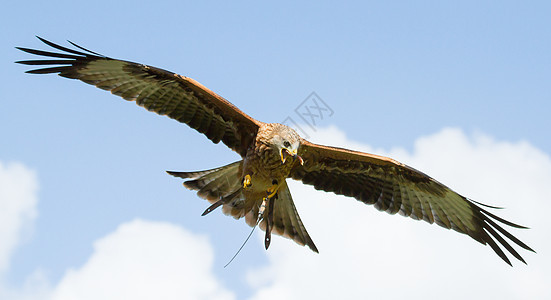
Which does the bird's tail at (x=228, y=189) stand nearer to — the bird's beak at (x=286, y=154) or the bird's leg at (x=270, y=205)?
the bird's leg at (x=270, y=205)

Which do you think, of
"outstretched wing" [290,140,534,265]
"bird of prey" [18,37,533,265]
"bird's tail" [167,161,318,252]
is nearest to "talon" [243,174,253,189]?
"bird of prey" [18,37,533,265]

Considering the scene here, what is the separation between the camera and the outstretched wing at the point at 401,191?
29.1 ft

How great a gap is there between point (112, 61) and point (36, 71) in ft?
2.75

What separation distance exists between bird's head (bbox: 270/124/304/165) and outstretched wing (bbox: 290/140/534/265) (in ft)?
3.02

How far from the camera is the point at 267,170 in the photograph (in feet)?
26.0

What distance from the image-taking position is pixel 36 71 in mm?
7777

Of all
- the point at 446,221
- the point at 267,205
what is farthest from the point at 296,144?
the point at 446,221

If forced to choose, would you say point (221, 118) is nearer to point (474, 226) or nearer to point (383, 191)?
point (383, 191)

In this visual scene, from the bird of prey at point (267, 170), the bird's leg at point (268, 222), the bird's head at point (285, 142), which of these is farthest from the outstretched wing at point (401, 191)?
the bird's head at point (285, 142)

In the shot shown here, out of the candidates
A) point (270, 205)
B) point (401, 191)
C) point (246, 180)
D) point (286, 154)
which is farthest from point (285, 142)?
point (401, 191)

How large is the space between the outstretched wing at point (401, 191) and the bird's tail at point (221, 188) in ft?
2.55

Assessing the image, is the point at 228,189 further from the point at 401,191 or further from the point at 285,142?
the point at 401,191

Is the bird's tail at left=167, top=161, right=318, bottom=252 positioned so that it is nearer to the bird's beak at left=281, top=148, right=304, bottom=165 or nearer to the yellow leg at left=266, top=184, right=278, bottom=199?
the yellow leg at left=266, top=184, right=278, bottom=199

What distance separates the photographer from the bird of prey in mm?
7965
